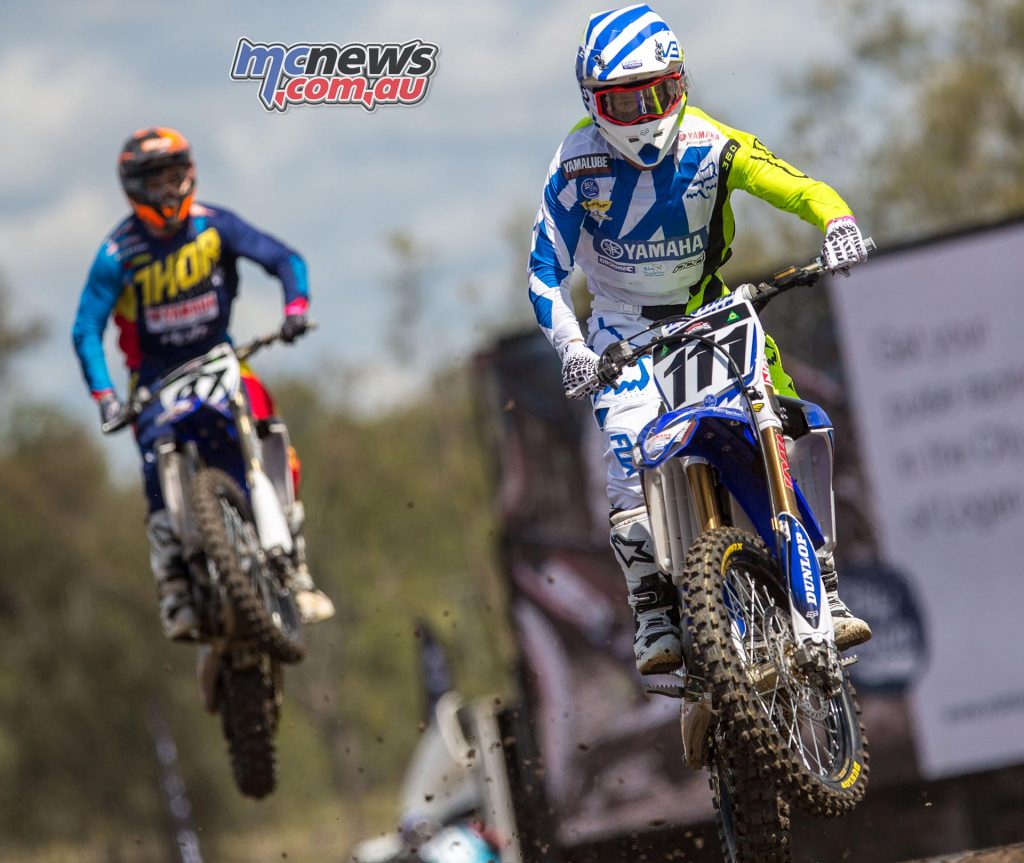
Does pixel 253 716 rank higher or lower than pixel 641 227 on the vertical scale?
lower

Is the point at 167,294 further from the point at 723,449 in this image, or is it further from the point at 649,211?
the point at 723,449

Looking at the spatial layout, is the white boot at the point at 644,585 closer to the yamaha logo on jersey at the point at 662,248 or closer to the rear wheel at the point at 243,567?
the yamaha logo on jersey at the point at 662,248

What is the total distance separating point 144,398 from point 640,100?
4.30m

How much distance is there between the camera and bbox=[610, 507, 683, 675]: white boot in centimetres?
785

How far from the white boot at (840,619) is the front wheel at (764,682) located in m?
0.17

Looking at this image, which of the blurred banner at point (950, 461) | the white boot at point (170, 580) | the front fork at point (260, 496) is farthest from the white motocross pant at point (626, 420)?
the blurred banner at point (950, 461)

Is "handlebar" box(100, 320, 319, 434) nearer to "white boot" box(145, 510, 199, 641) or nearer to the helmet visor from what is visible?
"white boot" box(145, 510, 199, 641)

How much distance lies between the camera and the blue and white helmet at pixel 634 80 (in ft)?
25.5

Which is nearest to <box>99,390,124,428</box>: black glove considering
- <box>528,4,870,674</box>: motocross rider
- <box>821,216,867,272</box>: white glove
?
<box>528,4,870,674</box>: motocross rider

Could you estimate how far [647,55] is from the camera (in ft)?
25.5

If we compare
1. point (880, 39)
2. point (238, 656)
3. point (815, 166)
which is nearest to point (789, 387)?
point (238, 656)

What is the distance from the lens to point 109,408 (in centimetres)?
1081

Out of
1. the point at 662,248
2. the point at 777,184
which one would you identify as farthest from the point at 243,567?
the point at 777,184

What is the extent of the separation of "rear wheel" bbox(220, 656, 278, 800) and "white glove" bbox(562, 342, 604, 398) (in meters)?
4.18
